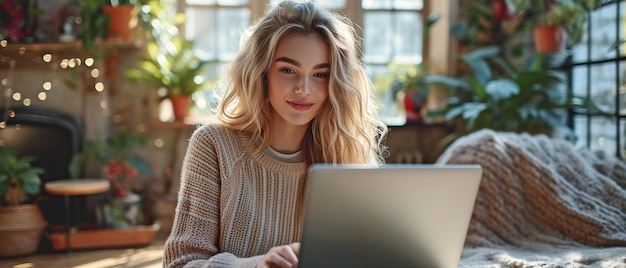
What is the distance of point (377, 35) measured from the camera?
4148mm

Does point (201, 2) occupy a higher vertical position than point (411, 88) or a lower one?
higher

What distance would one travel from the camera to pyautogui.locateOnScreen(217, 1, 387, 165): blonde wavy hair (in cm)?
143

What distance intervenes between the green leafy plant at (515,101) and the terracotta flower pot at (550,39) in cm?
8

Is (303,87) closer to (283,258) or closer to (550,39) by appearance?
(283,258)

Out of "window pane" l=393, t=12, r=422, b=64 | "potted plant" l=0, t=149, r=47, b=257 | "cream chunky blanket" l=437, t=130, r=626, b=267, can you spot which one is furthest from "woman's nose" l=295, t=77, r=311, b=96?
"window pane" l=393, t=12, r=422, b=64

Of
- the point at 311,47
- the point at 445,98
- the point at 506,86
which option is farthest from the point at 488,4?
the point at 311,47

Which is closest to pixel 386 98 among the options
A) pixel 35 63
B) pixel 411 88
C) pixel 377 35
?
pixel 411 88

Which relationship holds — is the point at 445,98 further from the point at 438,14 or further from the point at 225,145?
the point at 225,145

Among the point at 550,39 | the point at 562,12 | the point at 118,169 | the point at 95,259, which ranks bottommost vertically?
the point at 95,259

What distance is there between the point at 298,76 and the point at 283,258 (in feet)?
1.48

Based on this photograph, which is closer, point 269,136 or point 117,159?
point 269,136

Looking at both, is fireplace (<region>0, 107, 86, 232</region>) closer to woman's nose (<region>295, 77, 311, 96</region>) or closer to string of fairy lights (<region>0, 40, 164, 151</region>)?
string of fairy lights (<region>0, 40, 164, 151</region>)

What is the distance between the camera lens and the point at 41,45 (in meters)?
3.53

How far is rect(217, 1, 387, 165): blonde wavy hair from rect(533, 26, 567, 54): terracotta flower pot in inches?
83.9
